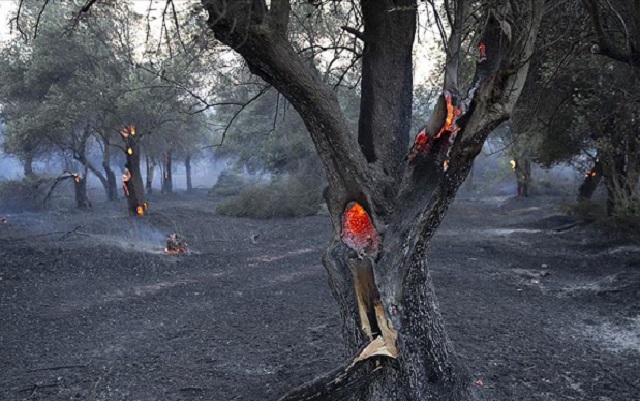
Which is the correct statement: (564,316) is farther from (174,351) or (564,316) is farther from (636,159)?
(636,159)

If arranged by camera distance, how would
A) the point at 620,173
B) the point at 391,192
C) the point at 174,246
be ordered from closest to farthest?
the point at 391,192 < the point at 174,246 < the point at 620,173

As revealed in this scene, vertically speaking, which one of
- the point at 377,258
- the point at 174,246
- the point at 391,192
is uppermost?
the point at 391,192

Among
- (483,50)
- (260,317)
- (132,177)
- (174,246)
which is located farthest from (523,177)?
(483,50)

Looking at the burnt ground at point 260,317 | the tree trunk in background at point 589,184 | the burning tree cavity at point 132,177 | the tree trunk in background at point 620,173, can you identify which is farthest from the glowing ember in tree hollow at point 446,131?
the burning tree cavity at point 132,177

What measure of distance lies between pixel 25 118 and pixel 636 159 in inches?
967

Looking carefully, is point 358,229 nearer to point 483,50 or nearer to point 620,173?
point 483,50

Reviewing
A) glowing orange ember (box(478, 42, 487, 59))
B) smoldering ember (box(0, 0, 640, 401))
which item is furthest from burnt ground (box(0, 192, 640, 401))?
glowing orange ember (box(478, 42, 487, 59))

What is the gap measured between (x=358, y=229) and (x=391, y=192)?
1.79 ft

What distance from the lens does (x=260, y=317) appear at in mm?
8375

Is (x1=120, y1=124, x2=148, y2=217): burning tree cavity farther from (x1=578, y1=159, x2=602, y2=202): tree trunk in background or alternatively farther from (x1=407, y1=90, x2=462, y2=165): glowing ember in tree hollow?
(x1=578, y1=159, x2=602, y2=202): tree trunk in background

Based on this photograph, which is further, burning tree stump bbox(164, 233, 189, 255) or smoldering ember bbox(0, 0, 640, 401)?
burning tree stump bbox(164, 233, 189, 255)

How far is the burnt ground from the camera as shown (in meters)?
5.62

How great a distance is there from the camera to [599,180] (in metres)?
20.2

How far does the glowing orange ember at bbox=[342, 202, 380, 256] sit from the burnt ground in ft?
6.41
